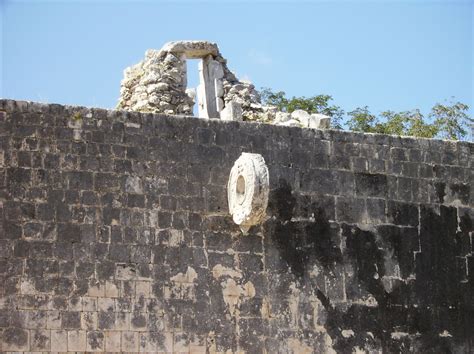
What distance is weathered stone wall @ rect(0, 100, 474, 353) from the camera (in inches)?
634

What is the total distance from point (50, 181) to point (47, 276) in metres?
1.21

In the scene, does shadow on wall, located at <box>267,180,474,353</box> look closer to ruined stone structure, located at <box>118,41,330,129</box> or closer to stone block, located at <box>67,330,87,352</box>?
stone block, located at <box>67,330,87,352</box>

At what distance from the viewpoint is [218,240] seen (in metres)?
17.0

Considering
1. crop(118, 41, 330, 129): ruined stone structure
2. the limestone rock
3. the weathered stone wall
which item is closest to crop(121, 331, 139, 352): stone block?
the weathered stone wall

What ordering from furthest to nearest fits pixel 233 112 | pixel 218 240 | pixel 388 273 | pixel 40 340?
pixel 233 112, pixel 388 273, pixel 218 240, pixel 40 340

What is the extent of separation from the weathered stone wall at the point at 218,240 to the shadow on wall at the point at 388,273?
0.02m

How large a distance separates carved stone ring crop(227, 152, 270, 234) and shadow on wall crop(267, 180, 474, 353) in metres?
0.66

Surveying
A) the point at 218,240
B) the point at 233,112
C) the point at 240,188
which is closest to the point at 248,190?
the point at 240,188

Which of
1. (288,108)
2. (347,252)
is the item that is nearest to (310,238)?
(347,252)

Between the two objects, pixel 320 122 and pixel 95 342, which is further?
pixel 320 122

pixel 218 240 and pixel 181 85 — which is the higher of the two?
pixel 181 85

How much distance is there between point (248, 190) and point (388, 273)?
264 centimetres

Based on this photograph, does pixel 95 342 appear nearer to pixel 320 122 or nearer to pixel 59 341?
pixel 59 341

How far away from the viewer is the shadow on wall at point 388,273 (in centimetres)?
1748
